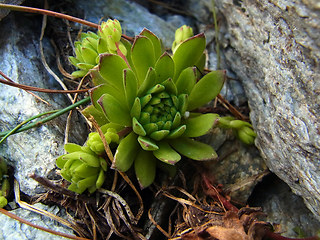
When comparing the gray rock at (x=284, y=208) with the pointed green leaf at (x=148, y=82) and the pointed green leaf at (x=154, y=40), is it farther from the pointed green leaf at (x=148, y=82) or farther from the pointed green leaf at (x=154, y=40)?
the pointed green leaf at (x=154, y=40)

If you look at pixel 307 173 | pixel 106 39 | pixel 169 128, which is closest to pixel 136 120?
pixel 169 128

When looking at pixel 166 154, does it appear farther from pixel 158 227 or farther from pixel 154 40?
pixel 154 40

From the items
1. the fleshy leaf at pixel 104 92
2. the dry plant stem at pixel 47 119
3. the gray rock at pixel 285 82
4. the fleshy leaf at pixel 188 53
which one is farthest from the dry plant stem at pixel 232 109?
the dry plant stem at pixel 47 119

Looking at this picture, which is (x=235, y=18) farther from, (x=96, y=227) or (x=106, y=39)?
(x=96, y=227)

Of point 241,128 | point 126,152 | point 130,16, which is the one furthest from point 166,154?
point 130,16

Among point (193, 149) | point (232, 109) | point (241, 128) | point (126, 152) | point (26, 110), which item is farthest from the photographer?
point (232, 109)
